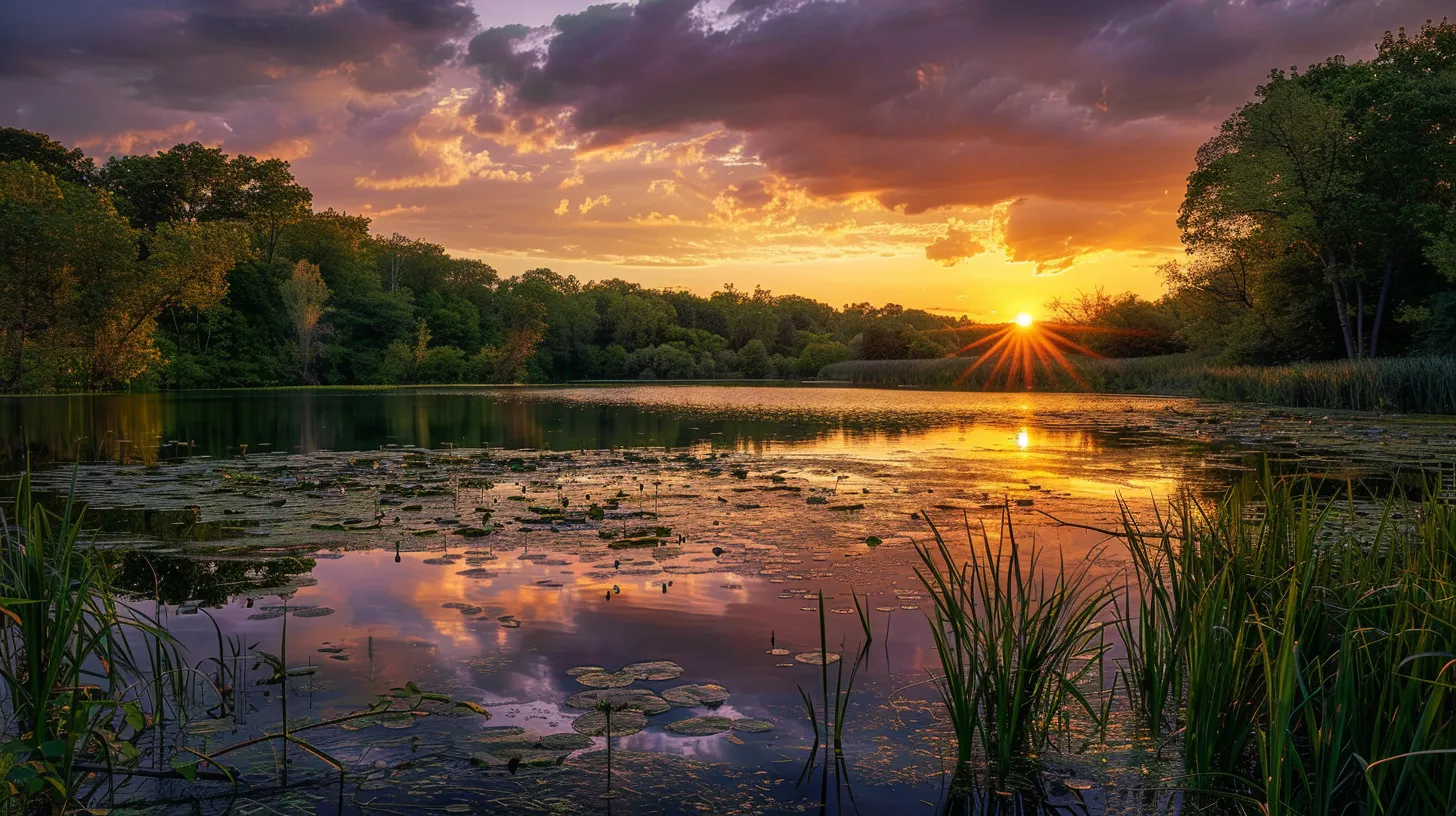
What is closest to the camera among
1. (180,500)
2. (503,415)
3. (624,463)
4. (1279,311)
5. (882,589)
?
(882,589)

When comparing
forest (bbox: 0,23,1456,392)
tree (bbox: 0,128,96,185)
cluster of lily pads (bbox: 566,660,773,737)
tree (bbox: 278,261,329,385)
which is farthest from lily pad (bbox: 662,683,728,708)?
tree (bbox: 0,128,96,185)

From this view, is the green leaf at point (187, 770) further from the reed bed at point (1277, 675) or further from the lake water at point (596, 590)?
the reed bed at point (1277, 675)

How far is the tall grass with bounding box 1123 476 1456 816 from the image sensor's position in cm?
270

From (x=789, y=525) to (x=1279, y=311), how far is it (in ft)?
128

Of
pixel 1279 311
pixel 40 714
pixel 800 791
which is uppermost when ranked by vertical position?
pixel 1279 311

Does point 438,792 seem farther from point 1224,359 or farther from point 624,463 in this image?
point 1224,359

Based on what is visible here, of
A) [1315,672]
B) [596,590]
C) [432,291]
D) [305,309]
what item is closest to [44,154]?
[305,309]

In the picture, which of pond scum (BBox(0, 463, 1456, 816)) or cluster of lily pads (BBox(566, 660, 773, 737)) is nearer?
pond scum (BBox(0, 463, 1456, 816))

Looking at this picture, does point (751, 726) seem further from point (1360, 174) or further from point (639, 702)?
point (1360, 174)

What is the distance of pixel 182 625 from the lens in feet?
18.3

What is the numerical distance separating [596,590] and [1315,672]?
180 inches

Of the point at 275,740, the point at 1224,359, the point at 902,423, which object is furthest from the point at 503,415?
the point at 1224,359

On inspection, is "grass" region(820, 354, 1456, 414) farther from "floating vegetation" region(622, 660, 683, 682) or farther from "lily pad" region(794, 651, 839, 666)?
"floating vegetation" region(622, 660, 683, 682)

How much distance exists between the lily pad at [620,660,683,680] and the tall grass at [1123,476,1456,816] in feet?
7.85
